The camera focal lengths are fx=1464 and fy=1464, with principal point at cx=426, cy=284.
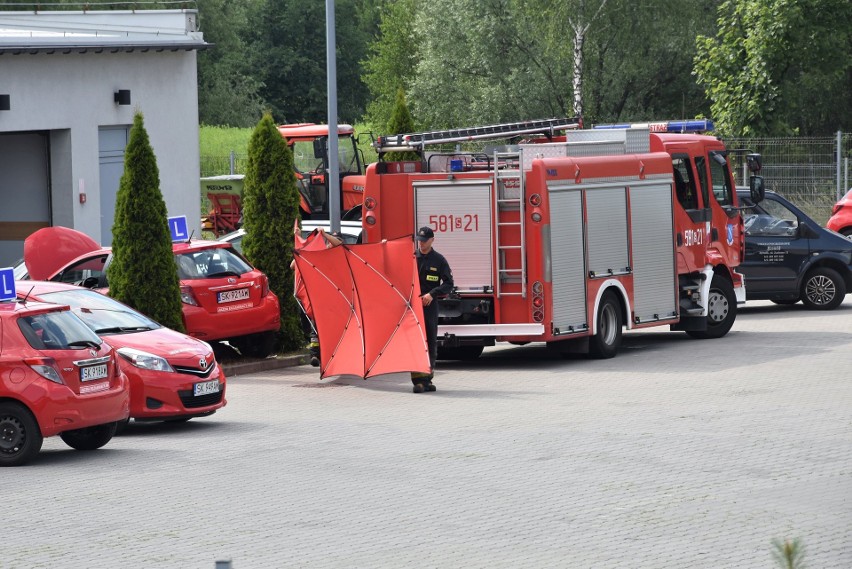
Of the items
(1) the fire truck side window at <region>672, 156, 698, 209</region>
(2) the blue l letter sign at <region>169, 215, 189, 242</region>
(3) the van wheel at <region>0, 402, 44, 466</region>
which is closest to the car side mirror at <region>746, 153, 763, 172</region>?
(1) the fire truck side window at <region>672, 156, 698, 209</region>

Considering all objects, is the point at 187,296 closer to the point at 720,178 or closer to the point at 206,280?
the point at 206,280

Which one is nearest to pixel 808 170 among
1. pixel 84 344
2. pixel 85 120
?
pixel 85 120

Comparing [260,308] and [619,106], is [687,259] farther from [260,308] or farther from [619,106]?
[619,106]

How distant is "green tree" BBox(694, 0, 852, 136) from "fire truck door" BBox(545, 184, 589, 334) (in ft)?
70.2

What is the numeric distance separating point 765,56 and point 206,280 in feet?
78.1

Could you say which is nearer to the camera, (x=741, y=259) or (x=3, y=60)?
(x=741, y=259)

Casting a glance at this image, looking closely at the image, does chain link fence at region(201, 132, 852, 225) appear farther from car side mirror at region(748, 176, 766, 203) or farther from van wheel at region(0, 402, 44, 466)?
van wheel at region(0, 402, 44, 466)

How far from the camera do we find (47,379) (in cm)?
1202

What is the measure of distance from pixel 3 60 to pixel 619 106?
2972 cm

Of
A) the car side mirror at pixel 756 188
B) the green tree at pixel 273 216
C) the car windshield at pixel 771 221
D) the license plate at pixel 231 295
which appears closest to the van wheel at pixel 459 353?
the green tree at pixel 273 216

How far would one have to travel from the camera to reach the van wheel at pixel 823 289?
24766mm

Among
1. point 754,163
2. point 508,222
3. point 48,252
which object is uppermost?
point 754,163

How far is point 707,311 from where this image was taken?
20953mm

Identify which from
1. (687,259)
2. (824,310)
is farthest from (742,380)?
(824,310)
